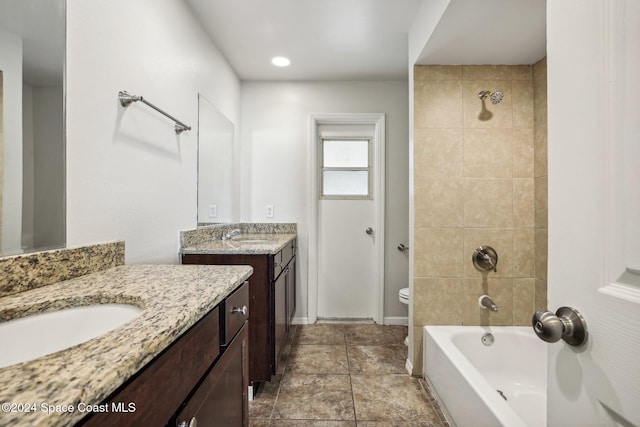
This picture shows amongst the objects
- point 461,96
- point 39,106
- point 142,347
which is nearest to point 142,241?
point 39,106

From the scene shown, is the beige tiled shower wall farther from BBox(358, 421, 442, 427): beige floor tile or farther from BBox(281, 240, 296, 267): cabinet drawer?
BBox(281, 240, 296, 267): cabinet drawer

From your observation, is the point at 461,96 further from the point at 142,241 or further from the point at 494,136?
the point at 142,241

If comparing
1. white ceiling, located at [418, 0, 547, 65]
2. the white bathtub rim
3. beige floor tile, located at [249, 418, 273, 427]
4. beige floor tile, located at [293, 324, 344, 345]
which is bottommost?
beige floor tile, located at [249, 418, 273, 427]

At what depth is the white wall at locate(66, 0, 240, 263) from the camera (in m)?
1.04

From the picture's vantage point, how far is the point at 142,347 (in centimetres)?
47

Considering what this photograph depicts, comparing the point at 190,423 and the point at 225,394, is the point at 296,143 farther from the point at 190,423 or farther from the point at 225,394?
the point at 190,423

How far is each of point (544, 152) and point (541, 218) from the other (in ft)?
1.36

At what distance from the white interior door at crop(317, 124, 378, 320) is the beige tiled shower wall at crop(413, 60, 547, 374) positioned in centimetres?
105

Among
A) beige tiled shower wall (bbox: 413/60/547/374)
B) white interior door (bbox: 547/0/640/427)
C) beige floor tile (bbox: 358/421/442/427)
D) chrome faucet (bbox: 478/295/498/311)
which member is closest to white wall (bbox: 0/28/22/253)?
white interior door (bbox: 547/0/640/427)

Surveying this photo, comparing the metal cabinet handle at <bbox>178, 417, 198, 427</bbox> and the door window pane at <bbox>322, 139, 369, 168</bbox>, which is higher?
the door window pane at <bbox>322, 139, 369, 168</bbox>

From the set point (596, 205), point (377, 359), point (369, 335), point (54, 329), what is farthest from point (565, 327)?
point (369, 335)

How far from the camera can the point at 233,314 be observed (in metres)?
0.92

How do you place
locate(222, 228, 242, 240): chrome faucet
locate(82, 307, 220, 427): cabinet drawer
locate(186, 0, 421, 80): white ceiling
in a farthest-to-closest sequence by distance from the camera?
locate(222, 228, 242, 240): chrome faucet
locate(186, 0, 421, 80): white ceiling
locate(82, 307, 220, 427): cabinet drawer

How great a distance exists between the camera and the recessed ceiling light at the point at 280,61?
2516 mm
